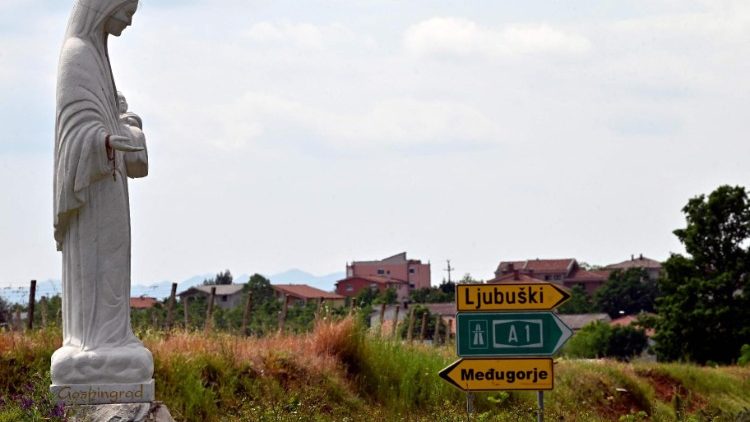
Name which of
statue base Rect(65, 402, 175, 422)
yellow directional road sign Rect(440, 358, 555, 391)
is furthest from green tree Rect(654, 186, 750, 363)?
statue base Rect(65, 402, 175, 422)

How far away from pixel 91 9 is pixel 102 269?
220 cm

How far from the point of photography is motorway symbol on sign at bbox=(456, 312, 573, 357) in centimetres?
1474

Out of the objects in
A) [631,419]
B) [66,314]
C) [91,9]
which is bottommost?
[631,419]

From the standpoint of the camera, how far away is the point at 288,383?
61.0 ft

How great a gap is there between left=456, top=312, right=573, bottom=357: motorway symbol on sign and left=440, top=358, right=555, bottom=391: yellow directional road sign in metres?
0.12

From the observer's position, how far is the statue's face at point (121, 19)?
11.1 metres

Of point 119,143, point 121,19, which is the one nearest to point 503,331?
point 119,143

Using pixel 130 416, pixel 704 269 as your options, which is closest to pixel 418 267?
pixel 704 269

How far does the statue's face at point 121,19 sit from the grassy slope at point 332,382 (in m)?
4.04

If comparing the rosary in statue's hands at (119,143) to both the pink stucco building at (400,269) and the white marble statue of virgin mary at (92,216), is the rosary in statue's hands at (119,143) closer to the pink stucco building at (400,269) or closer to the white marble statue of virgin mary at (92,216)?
the white marble statue of virgin mary at (92,216)

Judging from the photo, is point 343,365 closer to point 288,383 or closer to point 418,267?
point 288,383

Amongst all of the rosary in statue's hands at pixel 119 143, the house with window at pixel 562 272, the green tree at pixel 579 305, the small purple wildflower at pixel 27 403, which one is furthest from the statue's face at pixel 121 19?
the house with window at pixel 562 272

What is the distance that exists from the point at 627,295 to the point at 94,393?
80.3m

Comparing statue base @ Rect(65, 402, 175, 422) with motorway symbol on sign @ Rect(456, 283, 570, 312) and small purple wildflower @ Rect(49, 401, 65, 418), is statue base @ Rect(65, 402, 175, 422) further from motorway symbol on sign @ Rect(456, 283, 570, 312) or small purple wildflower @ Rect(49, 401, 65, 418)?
motorway symbol on sign @ Rect(456, 283, 570, 312)
